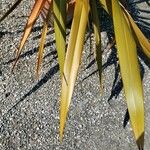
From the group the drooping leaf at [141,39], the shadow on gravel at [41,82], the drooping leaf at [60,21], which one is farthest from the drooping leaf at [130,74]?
the shadow on gravel at [41,82]

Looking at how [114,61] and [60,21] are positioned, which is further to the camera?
[114,61]

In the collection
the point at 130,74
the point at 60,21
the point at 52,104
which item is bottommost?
the point at 52,104

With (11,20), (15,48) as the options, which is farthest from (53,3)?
(11,20)

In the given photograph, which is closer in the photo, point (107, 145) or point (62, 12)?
point (62, 12)

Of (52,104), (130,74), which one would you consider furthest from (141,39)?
(52,104)

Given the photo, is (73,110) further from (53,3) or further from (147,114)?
(53,3)

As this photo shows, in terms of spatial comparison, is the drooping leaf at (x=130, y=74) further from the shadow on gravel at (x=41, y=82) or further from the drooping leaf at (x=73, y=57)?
the shadow on gravel at (x=41, y=82)

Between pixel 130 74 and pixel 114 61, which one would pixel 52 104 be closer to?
pixel 114 61

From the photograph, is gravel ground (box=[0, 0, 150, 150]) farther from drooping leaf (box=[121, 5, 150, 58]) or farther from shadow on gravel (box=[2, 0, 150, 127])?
drooping leaf (box=[121, 5, 150, 58])

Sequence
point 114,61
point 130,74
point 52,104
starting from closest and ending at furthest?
point 130,74 < point 52,104 < point 114,61
